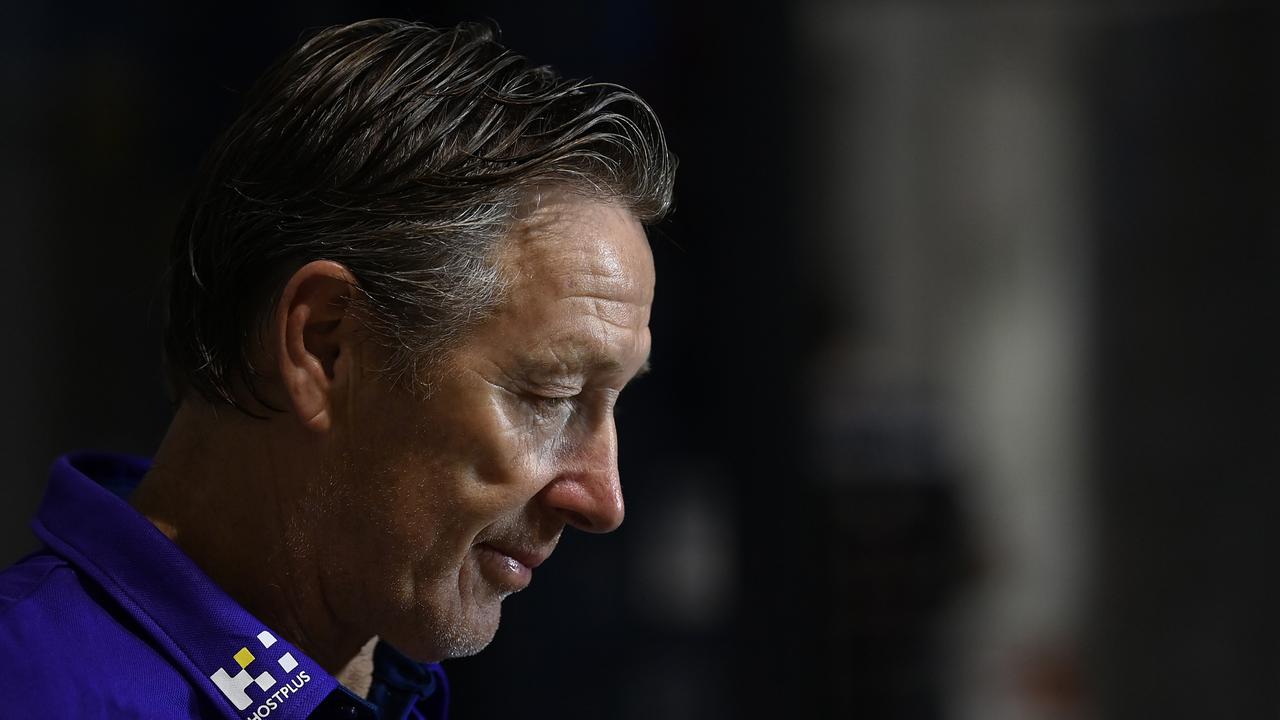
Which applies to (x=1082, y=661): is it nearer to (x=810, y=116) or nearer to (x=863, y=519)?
(x=863, y=519)

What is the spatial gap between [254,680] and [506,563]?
1.08 ft

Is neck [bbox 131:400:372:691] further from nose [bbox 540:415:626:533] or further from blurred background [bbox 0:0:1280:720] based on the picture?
blurred background [bbox 0:0:1280:720]

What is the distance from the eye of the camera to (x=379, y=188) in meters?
1.46

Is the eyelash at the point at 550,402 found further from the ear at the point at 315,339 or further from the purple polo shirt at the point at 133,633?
the purple polo shirt at the point at 133,633

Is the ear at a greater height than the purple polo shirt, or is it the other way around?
the ear

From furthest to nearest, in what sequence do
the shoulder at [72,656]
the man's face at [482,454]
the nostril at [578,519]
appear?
the nostril at [578,519], the man's face at [482,454], the shoulder at [72,656]

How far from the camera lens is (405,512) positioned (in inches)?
58.8

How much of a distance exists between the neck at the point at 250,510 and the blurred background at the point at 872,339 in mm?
1965

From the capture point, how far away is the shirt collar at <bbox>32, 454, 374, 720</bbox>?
139 cm

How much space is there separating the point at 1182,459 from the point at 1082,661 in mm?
924

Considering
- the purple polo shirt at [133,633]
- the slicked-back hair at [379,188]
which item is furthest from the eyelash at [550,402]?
the purple polo shirt at [133,633]

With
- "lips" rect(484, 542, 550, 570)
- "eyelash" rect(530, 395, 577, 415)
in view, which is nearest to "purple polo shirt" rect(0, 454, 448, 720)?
"lips" rect(484, 542, 550, 570)

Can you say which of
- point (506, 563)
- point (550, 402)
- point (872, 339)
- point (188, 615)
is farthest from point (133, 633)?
point (872, 339)

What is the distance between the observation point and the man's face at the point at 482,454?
1492 millimetres
